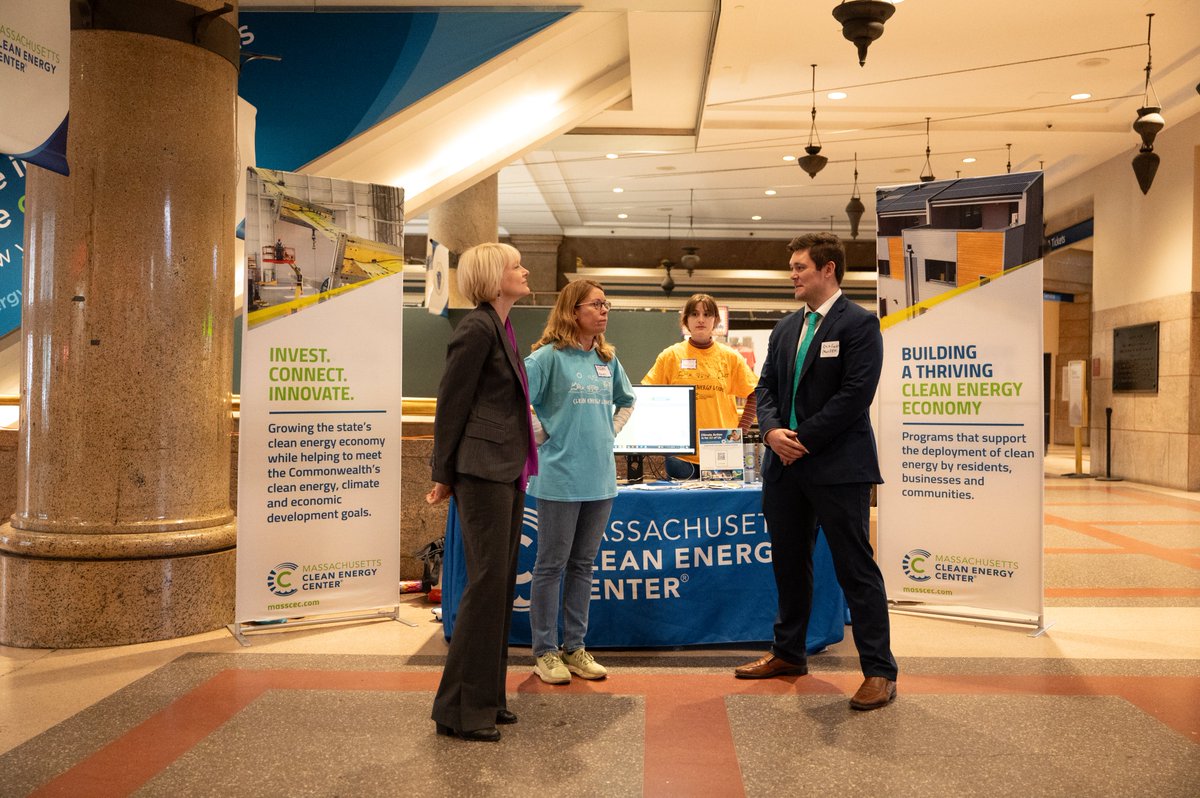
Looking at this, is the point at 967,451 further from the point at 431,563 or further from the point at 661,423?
the point at 431,563

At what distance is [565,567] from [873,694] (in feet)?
4.00

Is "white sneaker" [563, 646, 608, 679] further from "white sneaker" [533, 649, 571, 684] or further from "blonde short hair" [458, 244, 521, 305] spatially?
"blonde short hair" [458, 244, 521, 305]

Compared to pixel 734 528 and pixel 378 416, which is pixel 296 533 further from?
→ pixel 734 528

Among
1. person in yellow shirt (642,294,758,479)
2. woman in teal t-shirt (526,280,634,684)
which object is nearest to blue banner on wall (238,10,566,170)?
person in yellow shirt (642,294,758,479)

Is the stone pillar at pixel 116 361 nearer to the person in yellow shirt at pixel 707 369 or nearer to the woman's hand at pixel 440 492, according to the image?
the woman's hand at pixel 440 492

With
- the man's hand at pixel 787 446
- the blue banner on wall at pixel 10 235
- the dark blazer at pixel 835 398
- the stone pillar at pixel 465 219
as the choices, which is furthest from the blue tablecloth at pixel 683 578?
the stone pillar at pixel 465 219

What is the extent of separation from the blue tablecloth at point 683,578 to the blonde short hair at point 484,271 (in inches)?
48.4

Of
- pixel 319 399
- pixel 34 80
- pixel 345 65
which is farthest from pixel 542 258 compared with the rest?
pixel 34 80

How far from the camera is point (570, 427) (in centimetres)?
376

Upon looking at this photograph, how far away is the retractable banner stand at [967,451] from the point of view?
4707mm

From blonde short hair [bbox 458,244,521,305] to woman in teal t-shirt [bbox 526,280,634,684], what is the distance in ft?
1.73

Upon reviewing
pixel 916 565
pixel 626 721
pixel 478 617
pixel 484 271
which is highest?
pixel 484 271

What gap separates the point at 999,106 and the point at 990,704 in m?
9.61

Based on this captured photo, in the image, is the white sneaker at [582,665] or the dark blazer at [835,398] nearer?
the dark blazer at [835,398]
